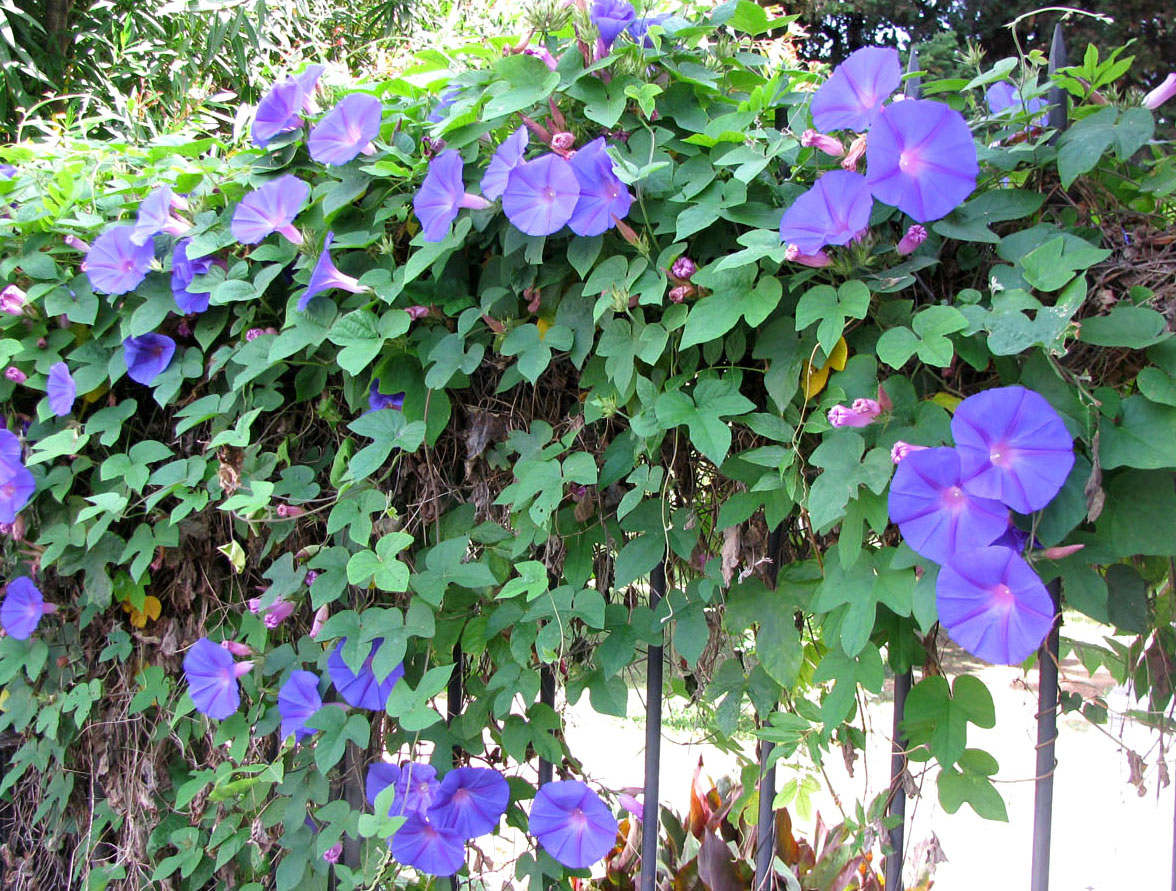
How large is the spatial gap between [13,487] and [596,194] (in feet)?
3.76

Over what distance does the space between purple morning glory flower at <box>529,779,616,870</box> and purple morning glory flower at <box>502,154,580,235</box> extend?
2.43ft

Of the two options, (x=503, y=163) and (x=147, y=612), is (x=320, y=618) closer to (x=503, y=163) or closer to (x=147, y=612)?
(x=147, y=612)


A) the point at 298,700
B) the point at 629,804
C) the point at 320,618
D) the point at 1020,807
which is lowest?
the point at 1020,807

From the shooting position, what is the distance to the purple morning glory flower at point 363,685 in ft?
4.18

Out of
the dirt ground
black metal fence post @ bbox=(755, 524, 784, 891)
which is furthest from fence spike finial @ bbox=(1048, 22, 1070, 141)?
the dirt ground

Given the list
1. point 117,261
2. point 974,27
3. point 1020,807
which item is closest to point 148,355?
point 117,261

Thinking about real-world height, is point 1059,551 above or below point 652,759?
above

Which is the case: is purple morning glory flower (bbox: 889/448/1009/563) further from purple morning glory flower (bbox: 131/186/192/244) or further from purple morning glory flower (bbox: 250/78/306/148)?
purple morning glory flower (bbox: 131/186/192/244)

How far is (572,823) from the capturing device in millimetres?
1270

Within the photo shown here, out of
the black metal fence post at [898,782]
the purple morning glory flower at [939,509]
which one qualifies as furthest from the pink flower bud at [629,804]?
the purple morning glory flower at [939,509]

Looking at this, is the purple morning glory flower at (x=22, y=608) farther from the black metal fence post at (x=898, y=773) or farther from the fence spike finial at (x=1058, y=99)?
the fence spike finial at (x=1058, y=99)

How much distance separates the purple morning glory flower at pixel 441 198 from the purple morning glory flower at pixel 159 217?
50 cm

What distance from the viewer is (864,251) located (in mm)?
966

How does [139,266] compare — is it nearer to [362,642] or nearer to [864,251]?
[362,642]
